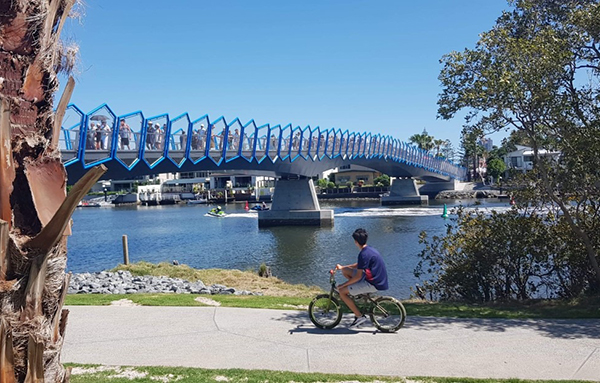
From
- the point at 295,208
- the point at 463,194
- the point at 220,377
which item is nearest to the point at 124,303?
the point at 220,377

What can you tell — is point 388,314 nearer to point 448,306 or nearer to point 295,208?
point 448,306

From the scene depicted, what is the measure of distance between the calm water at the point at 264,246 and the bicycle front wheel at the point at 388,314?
32.9ft

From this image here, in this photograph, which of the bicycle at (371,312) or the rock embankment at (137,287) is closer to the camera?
the bicycle at (371,312)

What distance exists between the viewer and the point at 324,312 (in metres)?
8.25

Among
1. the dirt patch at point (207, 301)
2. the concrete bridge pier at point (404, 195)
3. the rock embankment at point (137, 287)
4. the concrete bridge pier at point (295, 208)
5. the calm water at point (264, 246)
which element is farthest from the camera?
the concrete bridge pier at point (404, 195)

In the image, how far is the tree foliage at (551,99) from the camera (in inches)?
→ 435

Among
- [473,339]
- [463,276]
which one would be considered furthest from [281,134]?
[473,339]

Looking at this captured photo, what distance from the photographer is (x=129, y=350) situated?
7.22 metres

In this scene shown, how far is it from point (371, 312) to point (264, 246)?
30.1 meters

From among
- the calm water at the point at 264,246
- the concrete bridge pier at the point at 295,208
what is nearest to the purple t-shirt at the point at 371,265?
the calm water at the point at 264,246

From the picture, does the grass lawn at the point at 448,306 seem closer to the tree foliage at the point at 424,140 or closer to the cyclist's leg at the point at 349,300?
the cyclist's leg at the point at 349,300

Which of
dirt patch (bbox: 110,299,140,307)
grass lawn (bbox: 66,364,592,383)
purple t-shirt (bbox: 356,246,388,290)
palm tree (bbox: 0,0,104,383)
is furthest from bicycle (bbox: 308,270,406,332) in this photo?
palm tree (bbox: 0,0,104,383)

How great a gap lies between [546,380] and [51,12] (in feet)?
19.1

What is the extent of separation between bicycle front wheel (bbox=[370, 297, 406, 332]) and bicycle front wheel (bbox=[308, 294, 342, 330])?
1.82 ft
